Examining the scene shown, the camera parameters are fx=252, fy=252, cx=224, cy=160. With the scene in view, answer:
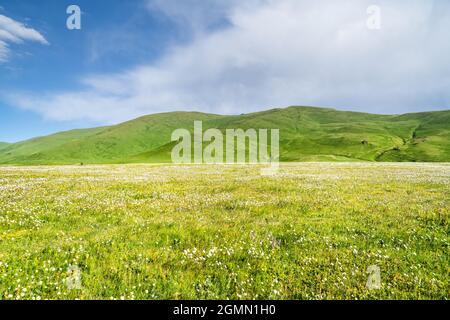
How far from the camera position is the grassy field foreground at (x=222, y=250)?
5.27 meters

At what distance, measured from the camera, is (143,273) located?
5.83 meters

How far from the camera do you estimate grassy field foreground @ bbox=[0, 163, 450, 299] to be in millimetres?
5270

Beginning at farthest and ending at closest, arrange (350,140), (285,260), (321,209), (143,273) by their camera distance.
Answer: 1. (350,140)
2. (321,209)
3. (285,260)
4. (143,273)

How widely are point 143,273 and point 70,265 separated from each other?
1801 mm

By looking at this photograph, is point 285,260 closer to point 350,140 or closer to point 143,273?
point 143,273

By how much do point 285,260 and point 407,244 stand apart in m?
3.93

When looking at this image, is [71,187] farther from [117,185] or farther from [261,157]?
[261,157]

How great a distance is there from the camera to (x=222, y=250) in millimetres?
7152

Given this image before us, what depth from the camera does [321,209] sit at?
472 inches

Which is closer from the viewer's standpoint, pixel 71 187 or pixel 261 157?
pixel 71 187

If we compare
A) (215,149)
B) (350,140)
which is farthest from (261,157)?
(350,140)
